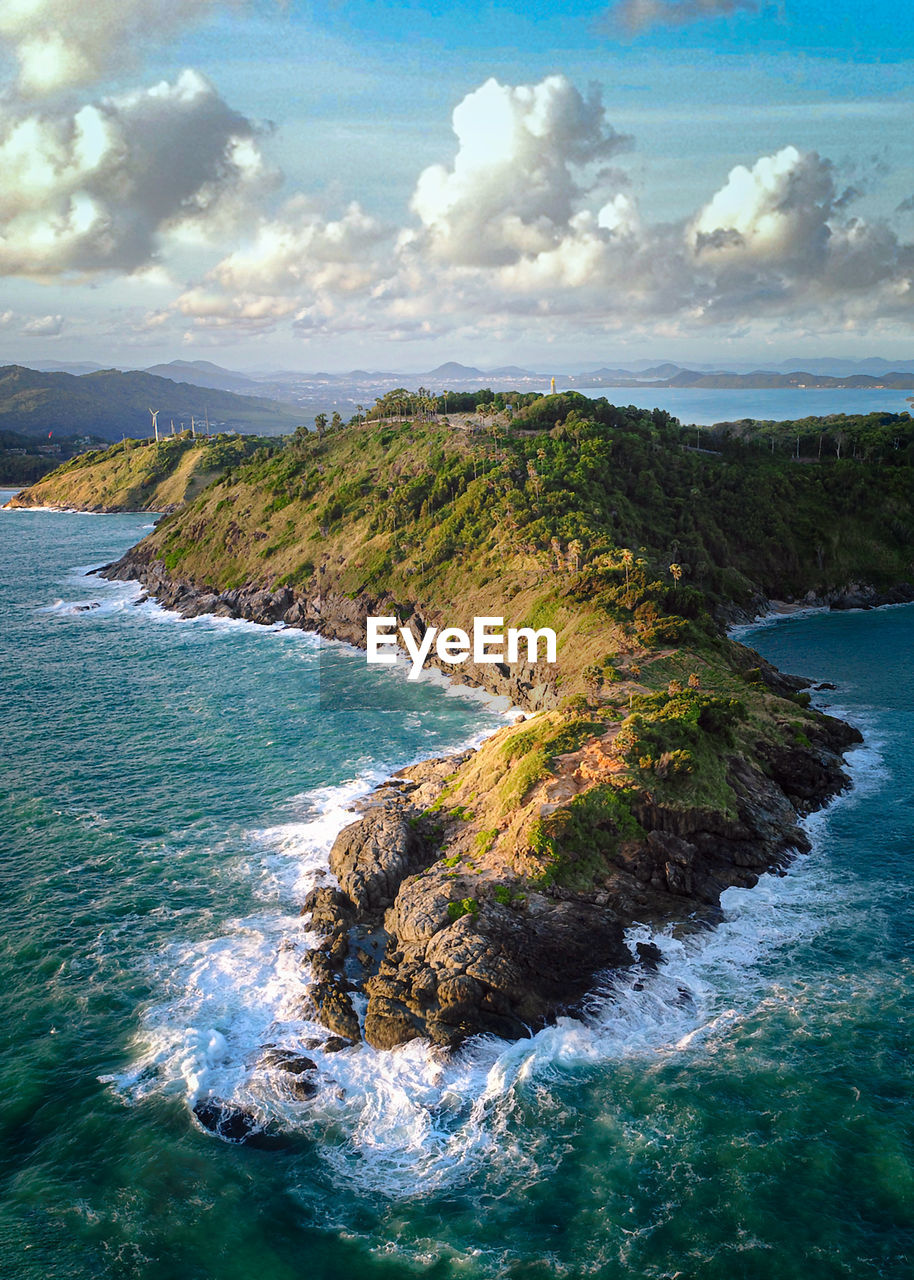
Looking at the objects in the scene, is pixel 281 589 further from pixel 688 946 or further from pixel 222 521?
pixel 688 946

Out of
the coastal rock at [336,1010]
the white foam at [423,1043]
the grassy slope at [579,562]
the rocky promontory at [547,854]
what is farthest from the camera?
the grassy slope at [579,562]

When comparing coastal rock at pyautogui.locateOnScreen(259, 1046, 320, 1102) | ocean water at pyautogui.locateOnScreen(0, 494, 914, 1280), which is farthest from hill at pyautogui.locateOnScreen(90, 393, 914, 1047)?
ocean water at pyautogui.locateOnScreen(0, 494, 914, 1280)

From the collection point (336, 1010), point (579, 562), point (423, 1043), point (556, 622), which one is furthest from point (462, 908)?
point (579, 562)

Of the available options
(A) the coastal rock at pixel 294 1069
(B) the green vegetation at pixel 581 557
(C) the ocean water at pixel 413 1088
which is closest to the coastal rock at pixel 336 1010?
(C) the ocean water at pixel 413 1088

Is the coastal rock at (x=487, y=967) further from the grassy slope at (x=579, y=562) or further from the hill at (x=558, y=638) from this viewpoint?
the grassy slope at (x=579, y=562)

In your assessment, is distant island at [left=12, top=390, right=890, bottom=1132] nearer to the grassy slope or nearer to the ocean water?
the grassy slope
